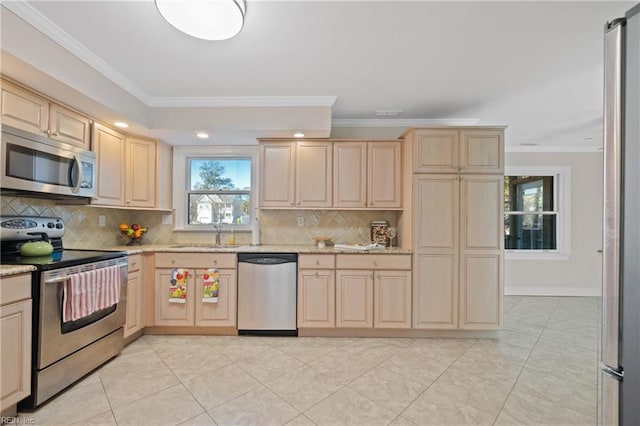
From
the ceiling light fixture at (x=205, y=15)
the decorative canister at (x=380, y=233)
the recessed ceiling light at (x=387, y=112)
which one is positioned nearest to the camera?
the ceiling light fixture at (x=205, y=15)

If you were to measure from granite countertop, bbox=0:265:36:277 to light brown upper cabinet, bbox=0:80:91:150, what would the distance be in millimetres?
1007

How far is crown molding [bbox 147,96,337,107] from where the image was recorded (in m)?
2.91

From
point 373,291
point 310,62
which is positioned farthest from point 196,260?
point 310,62

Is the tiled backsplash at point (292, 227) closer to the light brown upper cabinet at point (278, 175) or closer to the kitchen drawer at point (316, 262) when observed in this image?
the light brown upper cabinet at point (278, 175)

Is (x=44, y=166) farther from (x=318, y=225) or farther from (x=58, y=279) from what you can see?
(x=318, y=225)

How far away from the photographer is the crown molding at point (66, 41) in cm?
172

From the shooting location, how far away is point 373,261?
299 cm

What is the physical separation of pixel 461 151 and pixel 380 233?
1296 millimetres

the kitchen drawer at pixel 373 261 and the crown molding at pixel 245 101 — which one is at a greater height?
the crown molding at pixel 245 101

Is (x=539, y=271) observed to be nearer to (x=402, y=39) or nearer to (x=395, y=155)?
(x=395, y=155)

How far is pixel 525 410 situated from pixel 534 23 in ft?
8.48

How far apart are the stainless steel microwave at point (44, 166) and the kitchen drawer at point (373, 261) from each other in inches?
98.6

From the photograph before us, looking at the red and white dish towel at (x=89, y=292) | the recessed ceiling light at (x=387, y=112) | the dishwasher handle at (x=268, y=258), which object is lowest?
the red and white dish towel at (x=89, y=292)

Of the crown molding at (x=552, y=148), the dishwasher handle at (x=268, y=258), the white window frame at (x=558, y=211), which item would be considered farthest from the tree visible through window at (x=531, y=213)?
the dishwasher handle at (x=268, y=258)
